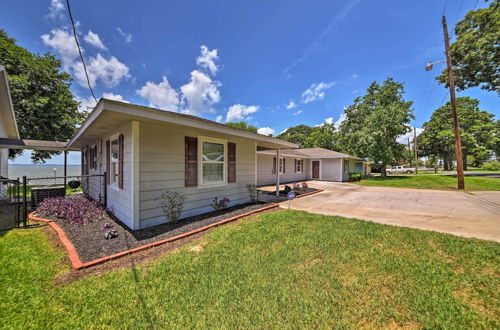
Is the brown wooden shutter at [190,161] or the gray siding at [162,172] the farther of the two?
the brown wooden shutter at [190,161]

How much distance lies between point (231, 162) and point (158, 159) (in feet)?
7.79

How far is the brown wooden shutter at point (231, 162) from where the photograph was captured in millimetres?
5954

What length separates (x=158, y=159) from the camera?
427 cm

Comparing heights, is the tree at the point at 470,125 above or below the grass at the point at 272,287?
above

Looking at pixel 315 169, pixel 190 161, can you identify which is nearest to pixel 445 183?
pixel 315 169

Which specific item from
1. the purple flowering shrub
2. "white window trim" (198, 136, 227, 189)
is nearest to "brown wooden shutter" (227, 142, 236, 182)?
"white window trim" (198, 136, 227, 189)

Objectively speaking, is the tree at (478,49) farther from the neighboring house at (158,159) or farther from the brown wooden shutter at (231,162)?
Result: the brown wooden shutter at (231,162)

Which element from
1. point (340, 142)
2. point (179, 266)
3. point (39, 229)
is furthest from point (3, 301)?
point (340, 142)

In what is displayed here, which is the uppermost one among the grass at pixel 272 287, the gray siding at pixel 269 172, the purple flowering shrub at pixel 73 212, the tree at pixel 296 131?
the tree at pixel 296 131

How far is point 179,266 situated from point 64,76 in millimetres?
19735

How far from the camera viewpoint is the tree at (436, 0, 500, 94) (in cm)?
1087

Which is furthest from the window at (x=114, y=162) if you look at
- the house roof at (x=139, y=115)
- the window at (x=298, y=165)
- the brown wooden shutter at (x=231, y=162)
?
the window at (x=298, y=165)

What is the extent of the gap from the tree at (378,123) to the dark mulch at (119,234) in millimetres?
18537

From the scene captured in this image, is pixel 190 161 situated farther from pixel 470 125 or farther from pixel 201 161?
pixel 470 125
